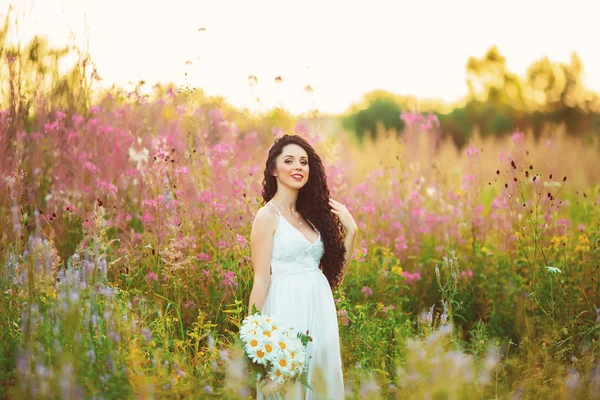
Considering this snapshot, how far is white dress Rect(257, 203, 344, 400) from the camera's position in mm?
3494

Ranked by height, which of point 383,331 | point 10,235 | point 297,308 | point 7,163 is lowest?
point 383,331

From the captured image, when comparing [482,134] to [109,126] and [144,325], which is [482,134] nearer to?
[109,126]

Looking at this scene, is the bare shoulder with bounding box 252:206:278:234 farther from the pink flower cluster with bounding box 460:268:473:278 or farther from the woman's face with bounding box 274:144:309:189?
the pink flower cluster with bounding box 460:268:473:278

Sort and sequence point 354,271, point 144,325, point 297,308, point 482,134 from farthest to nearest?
point 482,134
point 354,271
point 144,325
point 297,308

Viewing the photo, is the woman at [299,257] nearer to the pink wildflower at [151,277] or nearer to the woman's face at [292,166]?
the woman's face at [292,166]

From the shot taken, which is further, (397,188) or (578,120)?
(578,120)

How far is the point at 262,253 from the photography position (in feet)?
11.6

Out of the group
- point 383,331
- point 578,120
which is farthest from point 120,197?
point 578,120

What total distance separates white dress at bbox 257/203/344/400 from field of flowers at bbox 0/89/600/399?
164 millimetres

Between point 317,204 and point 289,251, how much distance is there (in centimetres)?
49

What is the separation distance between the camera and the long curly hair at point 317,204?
3.88 metres

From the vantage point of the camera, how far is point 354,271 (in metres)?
5.34

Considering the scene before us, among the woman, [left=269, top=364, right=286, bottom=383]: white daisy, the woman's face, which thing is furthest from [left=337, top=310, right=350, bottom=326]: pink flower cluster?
[left=269, top=364, right=286, bottom=383]: white daisy

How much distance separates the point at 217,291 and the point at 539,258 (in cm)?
278
